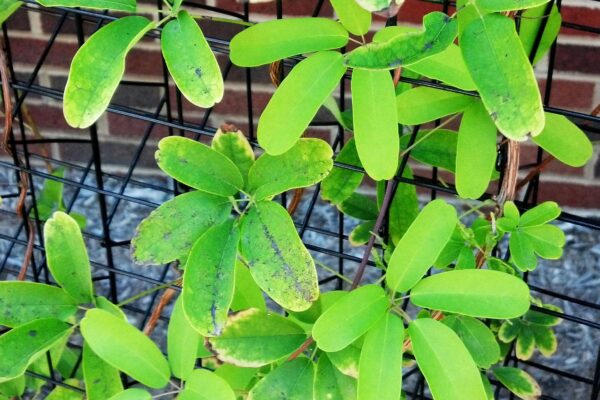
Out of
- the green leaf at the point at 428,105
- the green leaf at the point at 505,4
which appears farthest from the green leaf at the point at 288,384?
the green leaf at the point at 505,4

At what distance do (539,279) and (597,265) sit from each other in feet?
0.38

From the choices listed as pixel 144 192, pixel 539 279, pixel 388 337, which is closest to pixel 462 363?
pixel 388 337

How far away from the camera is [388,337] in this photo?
1.90 feet

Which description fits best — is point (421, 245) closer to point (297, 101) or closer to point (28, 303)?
point (297, 101)

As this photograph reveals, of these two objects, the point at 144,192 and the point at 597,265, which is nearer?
the point at 597,265

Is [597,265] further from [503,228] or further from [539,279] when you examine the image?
[503,228]

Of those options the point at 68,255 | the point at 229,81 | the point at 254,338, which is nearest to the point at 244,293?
the point at 254,338

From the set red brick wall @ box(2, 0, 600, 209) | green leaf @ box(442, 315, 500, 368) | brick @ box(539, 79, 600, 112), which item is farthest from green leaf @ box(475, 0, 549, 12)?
brick @ box(539, 79, 600, 112)

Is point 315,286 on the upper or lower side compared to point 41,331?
upper

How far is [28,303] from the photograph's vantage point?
2.40ft

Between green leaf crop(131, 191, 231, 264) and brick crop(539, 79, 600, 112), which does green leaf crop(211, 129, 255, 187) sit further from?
brick crop(539, 79, 600, 112)

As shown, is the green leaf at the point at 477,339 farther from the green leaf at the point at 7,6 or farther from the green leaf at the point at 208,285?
the green leaf at the point at 7,6

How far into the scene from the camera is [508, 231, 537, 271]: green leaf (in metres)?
0.66

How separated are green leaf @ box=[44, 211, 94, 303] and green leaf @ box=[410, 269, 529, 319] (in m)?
0.31
